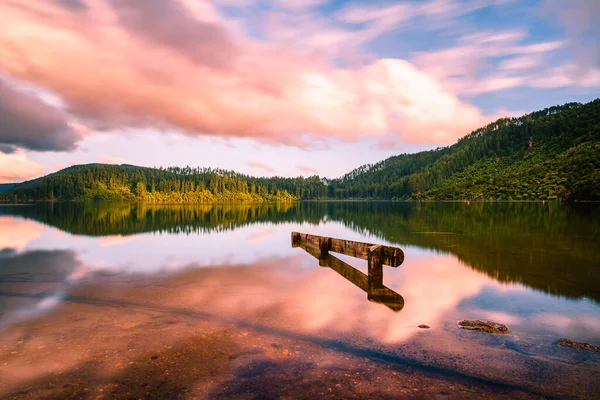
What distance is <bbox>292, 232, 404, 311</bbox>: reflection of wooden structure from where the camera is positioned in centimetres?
1164

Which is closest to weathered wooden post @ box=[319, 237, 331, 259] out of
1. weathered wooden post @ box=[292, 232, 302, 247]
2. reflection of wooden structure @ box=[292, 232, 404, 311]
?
reflection of wooden structure @ box=[292, 232, 404, 311]

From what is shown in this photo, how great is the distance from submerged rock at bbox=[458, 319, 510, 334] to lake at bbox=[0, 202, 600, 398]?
1.00 ft

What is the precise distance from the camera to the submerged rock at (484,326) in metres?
8.64

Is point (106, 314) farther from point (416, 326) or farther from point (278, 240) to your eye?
point (278, 240)

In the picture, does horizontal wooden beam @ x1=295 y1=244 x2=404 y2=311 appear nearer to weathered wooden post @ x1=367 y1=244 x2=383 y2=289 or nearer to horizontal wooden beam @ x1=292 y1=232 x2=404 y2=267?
weathered wooden post @ x1=367 y1=244 x2=383 y2=289

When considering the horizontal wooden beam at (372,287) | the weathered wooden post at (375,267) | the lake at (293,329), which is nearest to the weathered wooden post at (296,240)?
the lake at (293,329)

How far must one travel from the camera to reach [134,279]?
1468 cm

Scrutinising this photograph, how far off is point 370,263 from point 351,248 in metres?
2.58

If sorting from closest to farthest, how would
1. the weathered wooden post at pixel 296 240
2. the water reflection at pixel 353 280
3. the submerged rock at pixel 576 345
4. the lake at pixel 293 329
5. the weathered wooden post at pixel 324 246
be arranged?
1. the lake at pixel 293 329
2. the submerged rock at pixel 576 345
3. the water reflection at pixel 353 280
4. the weathered wooden post at pixel 324 246
5. the weathered wooden post at pixel 296 240

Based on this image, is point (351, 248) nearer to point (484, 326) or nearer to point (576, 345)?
point (484, 326)

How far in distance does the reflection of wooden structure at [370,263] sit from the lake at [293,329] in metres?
0.22

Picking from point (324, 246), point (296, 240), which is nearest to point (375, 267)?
point (324, 246)

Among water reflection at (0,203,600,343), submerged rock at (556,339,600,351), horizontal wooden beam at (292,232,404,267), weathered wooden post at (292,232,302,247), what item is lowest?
water reflection at (0,203,600,343)

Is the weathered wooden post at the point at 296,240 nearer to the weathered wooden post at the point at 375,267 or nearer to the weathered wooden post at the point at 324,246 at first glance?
the weathered wooden post at the point at 324,246
